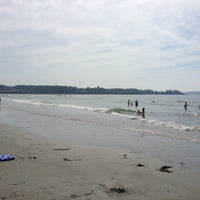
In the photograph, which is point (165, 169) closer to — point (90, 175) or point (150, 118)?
point (90, 175)

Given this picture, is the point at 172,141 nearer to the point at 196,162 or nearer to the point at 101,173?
the point at 196,162

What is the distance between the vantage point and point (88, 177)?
9195 mm

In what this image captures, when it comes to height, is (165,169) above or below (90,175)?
below

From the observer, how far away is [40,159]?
11320 mm

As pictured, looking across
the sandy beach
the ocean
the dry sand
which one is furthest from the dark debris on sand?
the ocean

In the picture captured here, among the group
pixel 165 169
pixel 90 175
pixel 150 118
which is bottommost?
pixel 150 118

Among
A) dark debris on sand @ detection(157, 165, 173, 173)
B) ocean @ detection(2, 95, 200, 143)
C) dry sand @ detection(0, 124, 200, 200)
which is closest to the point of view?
dry sand @ detection(0, 124, 200, 200)

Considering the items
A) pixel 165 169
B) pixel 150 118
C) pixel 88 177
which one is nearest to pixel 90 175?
pixel 88 177

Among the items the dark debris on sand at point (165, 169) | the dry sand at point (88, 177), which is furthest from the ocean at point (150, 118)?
the dry sand at point (88, 177)

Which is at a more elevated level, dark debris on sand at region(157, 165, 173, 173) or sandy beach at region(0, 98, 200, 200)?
sandy beach at region(0, 98, 200, 200)

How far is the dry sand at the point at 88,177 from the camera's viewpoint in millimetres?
7598

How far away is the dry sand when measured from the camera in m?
7.60

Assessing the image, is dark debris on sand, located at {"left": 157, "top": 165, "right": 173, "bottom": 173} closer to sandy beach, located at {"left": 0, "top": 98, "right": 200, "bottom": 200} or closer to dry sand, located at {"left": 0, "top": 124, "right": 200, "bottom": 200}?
sandy beach, located at {"left": 0, "top": 98, "right": 200, "bottom": 200}

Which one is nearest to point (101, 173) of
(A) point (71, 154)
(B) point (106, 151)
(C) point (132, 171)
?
(C) point (132, 171)
